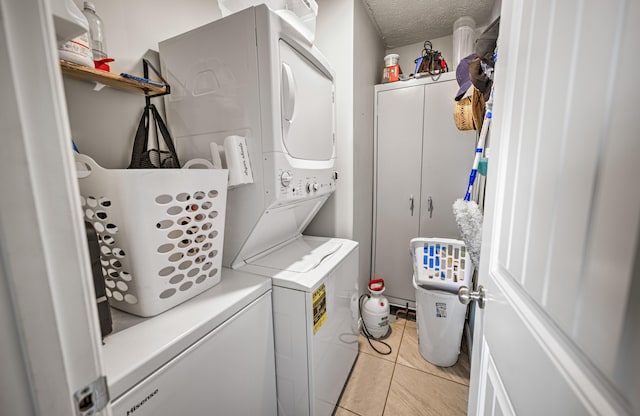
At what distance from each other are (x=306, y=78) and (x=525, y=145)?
1256 millimetres

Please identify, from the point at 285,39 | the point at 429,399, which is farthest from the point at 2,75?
the point at 429,399

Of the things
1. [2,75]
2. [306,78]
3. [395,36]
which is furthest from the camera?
[395,36]

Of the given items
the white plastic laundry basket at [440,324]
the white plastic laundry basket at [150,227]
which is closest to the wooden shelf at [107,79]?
the white plastic laundry basket at [150,227]

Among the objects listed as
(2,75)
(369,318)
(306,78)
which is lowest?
(369,318)

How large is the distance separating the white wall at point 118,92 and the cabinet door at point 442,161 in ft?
7.34

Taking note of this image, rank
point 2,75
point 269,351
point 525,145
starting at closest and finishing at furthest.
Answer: point 2,75 → point 525,145 → point 269,351

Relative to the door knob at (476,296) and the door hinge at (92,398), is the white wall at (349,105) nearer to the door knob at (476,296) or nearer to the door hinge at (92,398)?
the door knob at (476,296)

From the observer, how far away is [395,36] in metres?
2.79

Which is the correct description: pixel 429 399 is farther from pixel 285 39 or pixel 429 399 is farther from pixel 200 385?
pixel 285 39

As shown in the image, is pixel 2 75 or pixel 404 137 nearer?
pixel 2 75

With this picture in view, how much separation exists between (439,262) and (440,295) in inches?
10.1

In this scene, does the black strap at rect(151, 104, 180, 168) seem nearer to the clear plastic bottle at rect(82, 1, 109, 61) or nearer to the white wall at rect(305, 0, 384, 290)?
the clear plastic bottle at rect(82, 1, 109, 61)

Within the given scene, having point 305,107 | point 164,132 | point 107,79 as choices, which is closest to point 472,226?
point 305,107

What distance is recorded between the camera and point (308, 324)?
121cm
